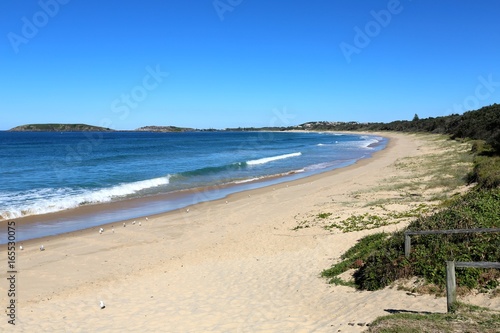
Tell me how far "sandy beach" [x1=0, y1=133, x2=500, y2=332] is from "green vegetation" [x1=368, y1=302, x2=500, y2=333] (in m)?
0.41

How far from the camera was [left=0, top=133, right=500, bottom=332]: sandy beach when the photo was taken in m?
7.09

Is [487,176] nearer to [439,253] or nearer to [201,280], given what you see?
[439,253]

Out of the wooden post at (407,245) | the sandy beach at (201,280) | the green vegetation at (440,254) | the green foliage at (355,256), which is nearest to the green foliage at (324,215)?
the sandy beach at (201,280)

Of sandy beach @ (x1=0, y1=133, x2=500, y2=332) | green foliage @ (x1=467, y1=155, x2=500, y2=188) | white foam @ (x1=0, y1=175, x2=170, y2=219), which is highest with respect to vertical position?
green foliage @ (x1=467, y1=155, x2=500, y2=188)

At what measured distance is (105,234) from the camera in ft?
48.3

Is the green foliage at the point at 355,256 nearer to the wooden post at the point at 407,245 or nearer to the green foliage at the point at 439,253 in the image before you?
the green foliage at the point at 439,253

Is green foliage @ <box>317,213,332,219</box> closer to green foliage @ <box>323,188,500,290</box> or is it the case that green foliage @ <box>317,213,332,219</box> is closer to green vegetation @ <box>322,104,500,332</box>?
green vegetation @ <box>322,104,500,332</box>

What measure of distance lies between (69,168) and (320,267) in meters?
33.3

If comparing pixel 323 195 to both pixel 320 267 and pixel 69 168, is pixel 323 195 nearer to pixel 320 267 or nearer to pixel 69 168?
pixel 320 267

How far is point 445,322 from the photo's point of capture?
5508 millimetres

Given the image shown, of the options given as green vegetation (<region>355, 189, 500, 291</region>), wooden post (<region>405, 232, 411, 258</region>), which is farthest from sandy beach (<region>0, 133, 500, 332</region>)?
wooden post (<region>405, 232, 411, 258</region>)

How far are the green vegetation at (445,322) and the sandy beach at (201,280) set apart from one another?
1.34 ft

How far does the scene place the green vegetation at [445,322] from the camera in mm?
5273

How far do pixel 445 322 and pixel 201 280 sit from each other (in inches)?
226
